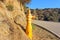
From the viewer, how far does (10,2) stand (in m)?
20.5

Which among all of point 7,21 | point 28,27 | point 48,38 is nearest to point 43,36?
point 48,38

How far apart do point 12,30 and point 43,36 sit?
4946mm

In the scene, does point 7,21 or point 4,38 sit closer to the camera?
point 4,38

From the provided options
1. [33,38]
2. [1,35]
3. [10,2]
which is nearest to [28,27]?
[33,38]

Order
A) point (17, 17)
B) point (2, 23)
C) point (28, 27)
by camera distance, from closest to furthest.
→ point (2, 23)
point (28, 27)
point (17, 17)

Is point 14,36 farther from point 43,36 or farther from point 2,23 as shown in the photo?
A: point 43,36

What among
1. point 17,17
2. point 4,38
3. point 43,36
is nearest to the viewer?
point 4,38

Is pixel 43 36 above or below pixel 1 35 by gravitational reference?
below

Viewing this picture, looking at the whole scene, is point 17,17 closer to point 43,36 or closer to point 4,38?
point 43,36

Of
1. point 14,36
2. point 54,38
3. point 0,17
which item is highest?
point 0,17

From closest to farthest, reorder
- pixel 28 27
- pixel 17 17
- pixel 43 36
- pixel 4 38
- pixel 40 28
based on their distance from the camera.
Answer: pixel 4 38
pixel 28 27
pixel 43 36
pixel 17 17
pixel 40 28

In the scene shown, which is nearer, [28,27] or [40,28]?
[28,27]

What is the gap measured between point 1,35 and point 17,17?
21.1ft

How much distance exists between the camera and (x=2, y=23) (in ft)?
38.0
